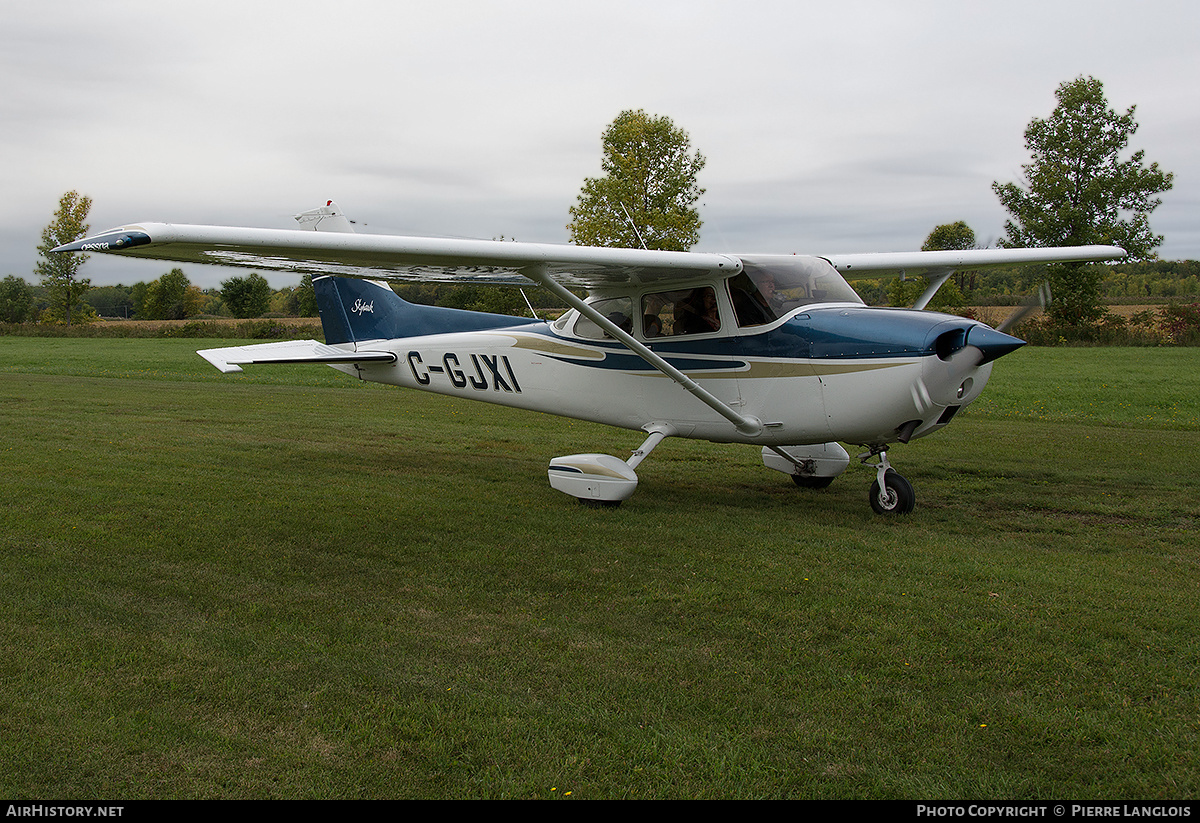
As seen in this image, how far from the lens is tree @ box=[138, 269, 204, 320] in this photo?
266 ft

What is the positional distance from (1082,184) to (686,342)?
39592mm

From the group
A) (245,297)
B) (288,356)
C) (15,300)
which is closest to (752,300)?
(288,356)

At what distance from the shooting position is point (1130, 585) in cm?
533

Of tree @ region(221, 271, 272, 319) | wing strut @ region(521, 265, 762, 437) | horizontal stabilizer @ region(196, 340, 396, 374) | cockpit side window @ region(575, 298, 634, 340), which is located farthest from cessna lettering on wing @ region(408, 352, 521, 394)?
tree @ region(221, 271, 272, 319)

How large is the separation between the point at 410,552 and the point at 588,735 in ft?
10.3

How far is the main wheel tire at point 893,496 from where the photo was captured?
762 cm

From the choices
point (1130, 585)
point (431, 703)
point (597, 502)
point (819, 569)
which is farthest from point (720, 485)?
point (431, 703)

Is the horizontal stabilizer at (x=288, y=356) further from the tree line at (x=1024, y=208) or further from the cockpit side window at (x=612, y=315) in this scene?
the tree line at (x=1024, y=208)

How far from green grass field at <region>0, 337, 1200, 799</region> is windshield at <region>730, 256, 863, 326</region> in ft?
6.21

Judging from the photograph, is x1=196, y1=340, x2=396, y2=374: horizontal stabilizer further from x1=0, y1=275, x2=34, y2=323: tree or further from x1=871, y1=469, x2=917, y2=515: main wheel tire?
x1=0, y1=275, x2=34, y2=323: tree

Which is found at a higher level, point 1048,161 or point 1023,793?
point 1048,161

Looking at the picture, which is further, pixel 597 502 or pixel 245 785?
pixel 597 502

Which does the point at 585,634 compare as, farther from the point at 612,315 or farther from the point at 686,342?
the point at 612,315

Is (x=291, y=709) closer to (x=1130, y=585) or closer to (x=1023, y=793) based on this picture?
(x=1023, y=793)
